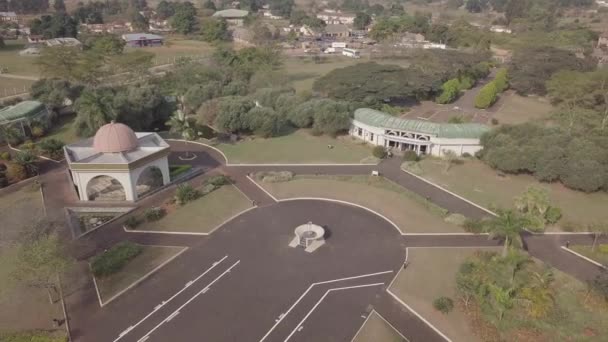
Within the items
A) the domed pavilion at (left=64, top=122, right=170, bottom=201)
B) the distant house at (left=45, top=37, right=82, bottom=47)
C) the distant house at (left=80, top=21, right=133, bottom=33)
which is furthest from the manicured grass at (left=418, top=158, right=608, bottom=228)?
the distant house at (left=80, top=21, right=133, bottom=33)

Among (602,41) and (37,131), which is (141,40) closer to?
(37,131)

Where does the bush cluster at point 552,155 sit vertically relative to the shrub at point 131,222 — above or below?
above

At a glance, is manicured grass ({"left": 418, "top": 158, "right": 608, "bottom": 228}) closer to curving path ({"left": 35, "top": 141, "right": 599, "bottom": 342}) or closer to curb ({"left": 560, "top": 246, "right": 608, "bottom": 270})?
curving path ({"left": 35, "top": 141, "right": 599, "bottom": 342})

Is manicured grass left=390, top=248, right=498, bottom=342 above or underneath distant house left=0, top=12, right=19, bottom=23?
underneath

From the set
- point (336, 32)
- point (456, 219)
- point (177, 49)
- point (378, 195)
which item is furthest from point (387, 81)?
point (336, 32)

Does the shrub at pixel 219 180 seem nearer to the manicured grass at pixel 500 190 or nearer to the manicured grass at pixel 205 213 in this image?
the manicured grass at pixel 205 213

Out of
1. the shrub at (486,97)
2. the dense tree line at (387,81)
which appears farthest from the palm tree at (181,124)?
the shrub at (486,97)
